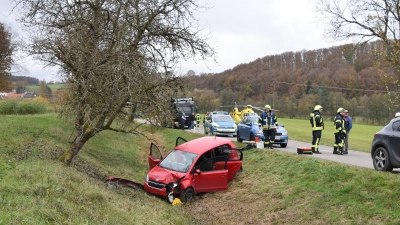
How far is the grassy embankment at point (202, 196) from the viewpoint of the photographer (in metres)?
6.58

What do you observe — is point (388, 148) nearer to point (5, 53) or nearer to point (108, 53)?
point (108, 53)

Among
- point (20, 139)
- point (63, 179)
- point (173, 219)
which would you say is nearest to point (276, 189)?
point (173, 219)

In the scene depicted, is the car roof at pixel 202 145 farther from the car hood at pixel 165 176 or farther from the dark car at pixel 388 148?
the dark car at pixel 388 148

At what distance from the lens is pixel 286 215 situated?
30.5 feet

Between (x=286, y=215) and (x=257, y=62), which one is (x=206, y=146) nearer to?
(x=286, y=215)

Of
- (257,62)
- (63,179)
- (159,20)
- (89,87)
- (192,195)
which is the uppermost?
(257,62)

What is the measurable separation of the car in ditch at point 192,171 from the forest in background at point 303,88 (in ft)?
136

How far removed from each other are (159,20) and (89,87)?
507cm

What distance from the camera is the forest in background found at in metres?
60.3

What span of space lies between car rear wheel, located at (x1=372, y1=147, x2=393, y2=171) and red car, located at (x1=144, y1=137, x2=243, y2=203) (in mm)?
4598

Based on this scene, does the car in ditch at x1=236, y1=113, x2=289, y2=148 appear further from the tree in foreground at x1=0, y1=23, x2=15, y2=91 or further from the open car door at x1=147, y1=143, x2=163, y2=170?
the tree in foreground at x1=0, y1=23, x2=15, y2=91

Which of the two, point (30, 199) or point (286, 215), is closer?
point (30, 199)

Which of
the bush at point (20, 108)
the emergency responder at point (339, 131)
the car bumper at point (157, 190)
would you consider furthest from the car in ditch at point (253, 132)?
the bush at point (20, 108)

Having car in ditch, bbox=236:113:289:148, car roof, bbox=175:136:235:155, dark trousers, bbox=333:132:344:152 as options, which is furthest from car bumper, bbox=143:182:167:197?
dark trousers, bbox=333:132:344:152
